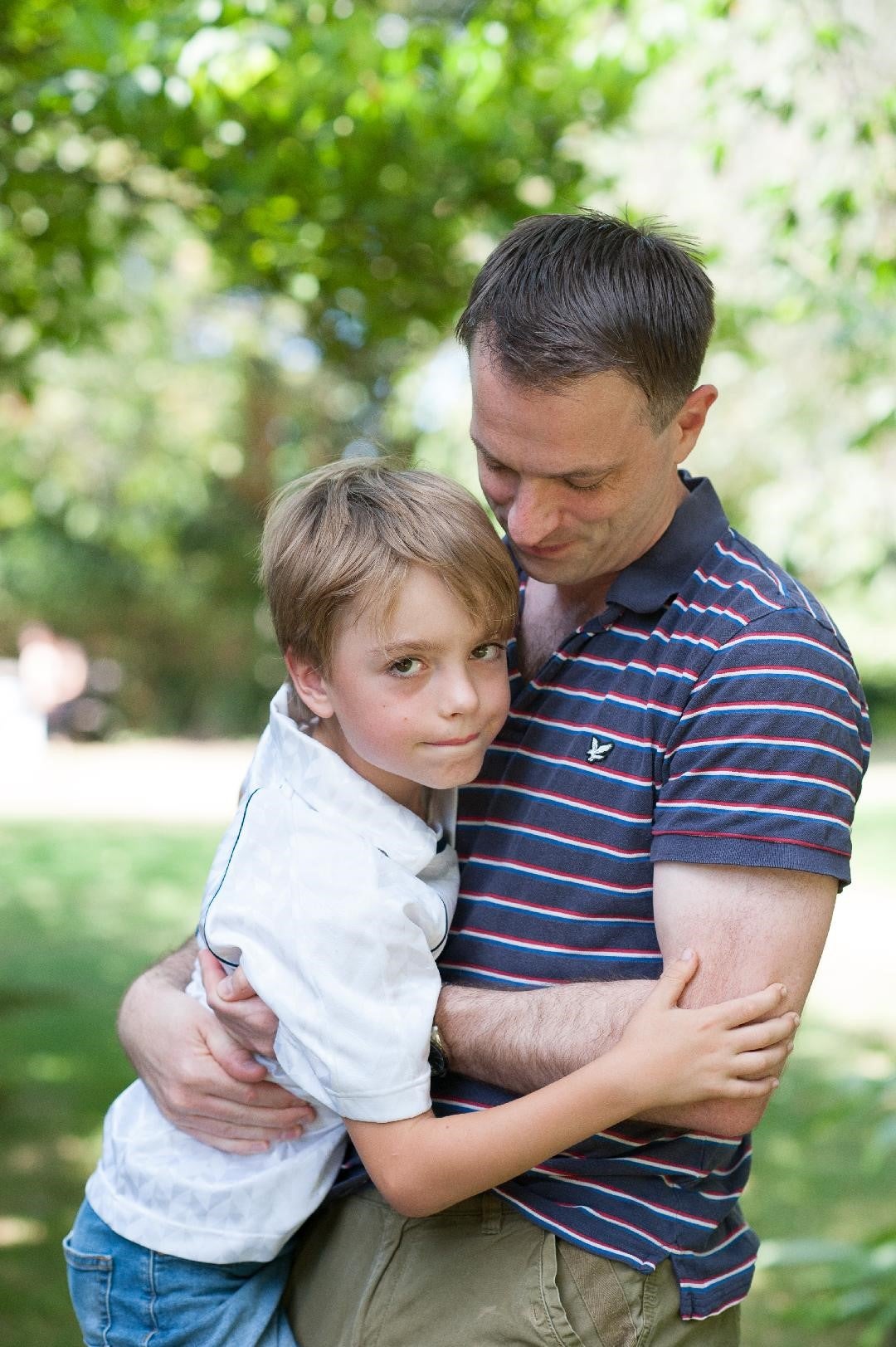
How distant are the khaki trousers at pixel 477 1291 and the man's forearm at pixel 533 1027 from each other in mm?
225

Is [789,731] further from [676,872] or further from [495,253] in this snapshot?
[495,253]

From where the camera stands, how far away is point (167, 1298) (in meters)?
1.93

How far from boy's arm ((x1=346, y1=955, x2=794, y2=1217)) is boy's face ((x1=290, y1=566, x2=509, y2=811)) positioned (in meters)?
0.41

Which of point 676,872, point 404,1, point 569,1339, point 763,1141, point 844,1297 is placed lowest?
point 763,1141

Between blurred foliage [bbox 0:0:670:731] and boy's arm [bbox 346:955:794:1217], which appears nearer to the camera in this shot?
boy's arm [bbox 346:955:794:1217]

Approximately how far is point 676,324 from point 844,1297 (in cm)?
326

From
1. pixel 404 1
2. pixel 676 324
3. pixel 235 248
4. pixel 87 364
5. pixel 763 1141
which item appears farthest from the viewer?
pixel 87 364

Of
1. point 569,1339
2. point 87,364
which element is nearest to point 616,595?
point 569,1339

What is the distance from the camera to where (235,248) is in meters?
4.55

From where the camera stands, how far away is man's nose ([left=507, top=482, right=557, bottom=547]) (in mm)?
1903

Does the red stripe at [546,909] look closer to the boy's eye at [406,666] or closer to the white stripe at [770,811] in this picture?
the white stripe at [770,811]

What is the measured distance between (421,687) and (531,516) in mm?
293

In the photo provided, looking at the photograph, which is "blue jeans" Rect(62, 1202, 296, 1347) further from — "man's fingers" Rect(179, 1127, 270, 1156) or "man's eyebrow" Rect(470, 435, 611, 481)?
"man's eyebrow" Rect(470, 435, 611, 481)

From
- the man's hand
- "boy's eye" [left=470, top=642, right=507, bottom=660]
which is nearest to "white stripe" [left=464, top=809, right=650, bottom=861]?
"boy's eye" [left=470, top=642, right=507, bottom=660]
